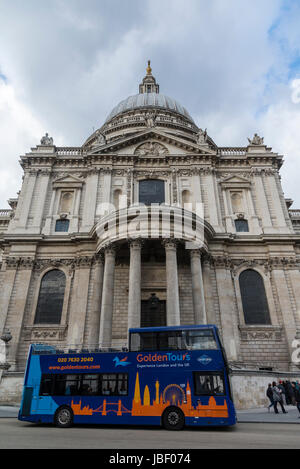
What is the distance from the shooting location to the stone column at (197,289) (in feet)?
69.0

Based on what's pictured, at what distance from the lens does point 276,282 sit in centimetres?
2508

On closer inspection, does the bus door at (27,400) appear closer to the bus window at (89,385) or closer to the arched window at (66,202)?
the bus window at (89,385)

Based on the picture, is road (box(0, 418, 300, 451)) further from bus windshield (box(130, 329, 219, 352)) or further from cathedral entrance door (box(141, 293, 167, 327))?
cathedral entrance door (box(141, 293, 167, 327))

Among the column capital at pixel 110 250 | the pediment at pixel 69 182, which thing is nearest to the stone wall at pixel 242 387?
the column capital at pixel 110 250

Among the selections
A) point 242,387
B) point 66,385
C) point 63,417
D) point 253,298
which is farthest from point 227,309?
point 63,417

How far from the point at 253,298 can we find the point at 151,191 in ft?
43.2

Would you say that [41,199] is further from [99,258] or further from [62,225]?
[99,258]

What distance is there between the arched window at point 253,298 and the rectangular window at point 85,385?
50.3ft

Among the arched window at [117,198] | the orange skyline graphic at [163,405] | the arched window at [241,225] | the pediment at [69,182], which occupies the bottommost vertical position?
the orange skyline graphic at [163,405]

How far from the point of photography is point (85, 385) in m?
12.1

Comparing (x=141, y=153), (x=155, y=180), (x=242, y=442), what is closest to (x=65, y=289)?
(x=155, y=180)

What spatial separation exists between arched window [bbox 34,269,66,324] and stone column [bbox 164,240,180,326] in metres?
9.46

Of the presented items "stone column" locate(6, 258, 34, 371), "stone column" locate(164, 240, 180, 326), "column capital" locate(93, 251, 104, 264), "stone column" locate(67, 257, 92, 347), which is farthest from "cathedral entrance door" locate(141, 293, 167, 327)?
"stone column" locate(6, 258, 34, 371)
